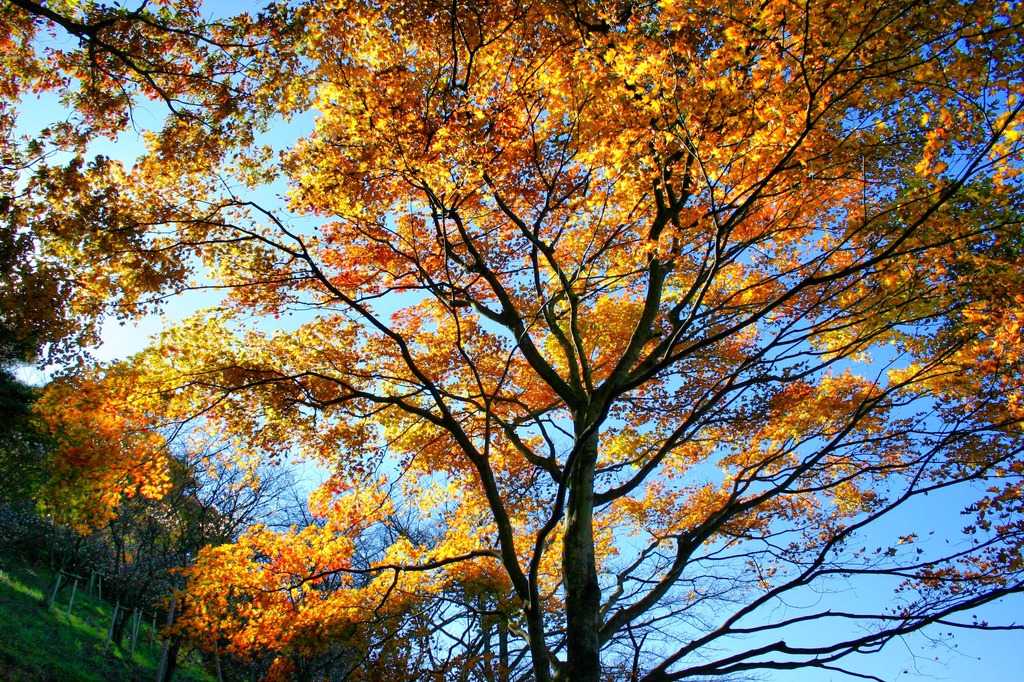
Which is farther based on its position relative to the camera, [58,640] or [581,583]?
[58,640]

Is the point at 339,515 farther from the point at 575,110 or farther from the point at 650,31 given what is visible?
the point at 650,31

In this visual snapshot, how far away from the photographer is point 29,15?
504 cm

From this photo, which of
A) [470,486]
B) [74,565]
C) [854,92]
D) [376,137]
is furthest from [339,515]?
[74,565]

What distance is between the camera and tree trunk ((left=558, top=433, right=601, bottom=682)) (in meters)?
4.77

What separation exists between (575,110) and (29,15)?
5.37m

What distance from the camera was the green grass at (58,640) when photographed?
41.7ft

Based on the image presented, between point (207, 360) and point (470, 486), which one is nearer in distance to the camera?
point (207, 360)

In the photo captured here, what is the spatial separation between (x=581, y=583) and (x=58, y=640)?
18.1 m

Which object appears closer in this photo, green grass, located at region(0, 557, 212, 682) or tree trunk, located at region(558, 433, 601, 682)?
tree trunk, located at region(558, 433, 601, 682)

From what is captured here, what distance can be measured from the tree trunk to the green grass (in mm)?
13840

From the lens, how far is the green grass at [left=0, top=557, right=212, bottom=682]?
1270 cm

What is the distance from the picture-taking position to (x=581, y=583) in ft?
16.8

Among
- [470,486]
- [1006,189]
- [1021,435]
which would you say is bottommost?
[1021,435]

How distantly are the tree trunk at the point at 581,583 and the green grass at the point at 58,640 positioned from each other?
13.8m
